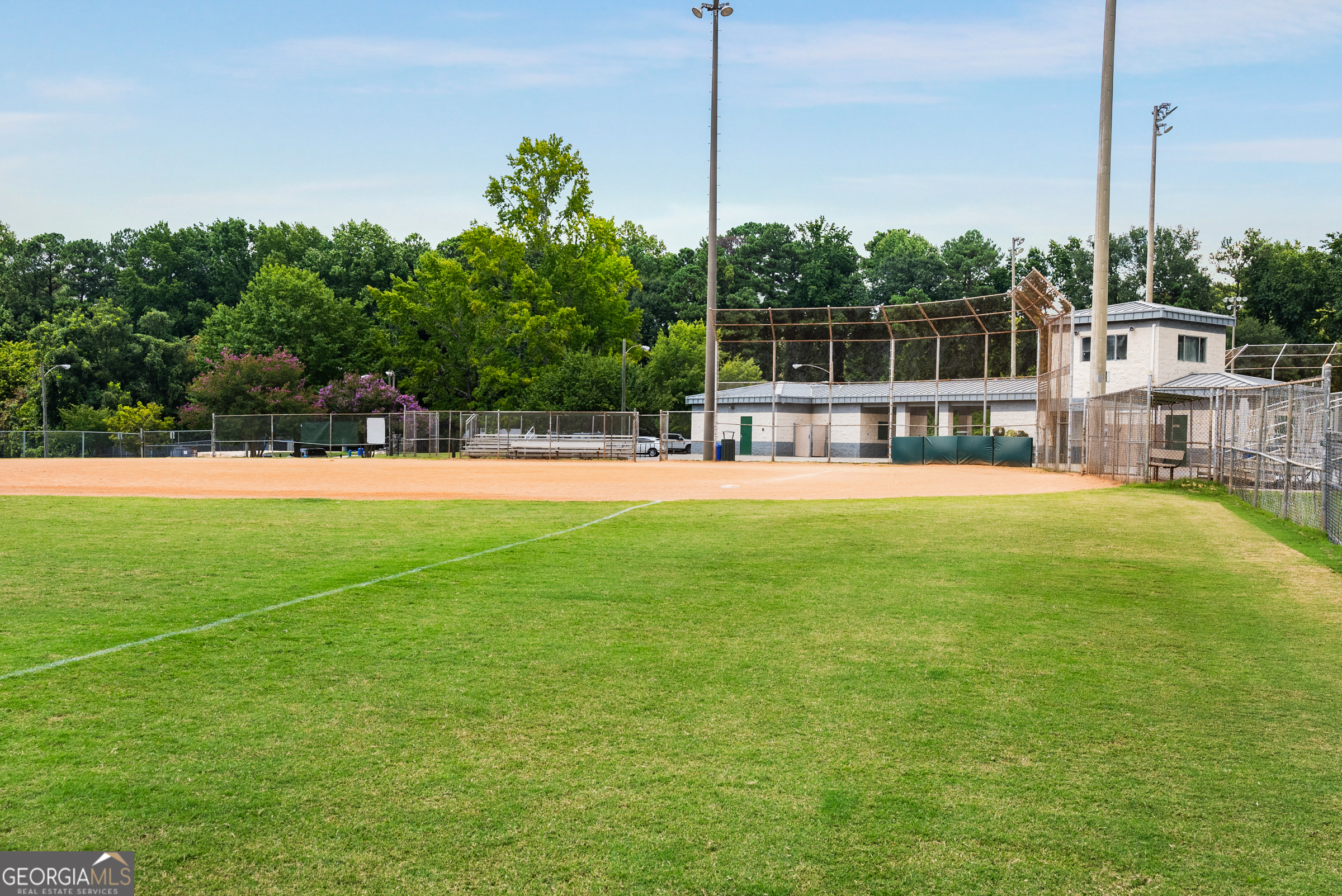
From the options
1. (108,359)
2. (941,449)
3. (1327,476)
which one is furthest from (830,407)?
(108,359)

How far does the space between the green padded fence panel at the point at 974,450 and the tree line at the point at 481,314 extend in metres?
23.4

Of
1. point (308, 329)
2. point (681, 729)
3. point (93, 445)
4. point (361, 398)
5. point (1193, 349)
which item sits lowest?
point (93, 445)

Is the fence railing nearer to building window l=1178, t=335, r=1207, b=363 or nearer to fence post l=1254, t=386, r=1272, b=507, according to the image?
fence post l=1254, t=386, r=1272, b=507

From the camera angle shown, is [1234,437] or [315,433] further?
[315,433]

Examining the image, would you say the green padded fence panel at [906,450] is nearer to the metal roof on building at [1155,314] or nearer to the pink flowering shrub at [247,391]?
the metal roof on building at [1155,314]

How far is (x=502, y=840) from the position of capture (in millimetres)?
3758

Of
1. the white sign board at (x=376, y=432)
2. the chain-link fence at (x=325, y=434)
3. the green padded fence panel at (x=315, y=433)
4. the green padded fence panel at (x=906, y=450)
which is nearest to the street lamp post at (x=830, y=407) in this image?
the green padded fence panel at (x=906, y=450)

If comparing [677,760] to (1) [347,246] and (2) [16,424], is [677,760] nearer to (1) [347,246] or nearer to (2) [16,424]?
(2) [16,424]

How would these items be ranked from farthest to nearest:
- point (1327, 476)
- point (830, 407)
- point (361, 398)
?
point (361, 398), point (830, 407), point (1327, 476)

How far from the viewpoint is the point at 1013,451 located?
37.5 m

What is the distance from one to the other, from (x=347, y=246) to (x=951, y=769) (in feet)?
281

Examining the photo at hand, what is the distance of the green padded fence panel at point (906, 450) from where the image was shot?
3981 cm

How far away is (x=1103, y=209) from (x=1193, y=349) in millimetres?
20480

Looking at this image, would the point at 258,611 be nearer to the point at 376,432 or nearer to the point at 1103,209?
the point at 1103,209
